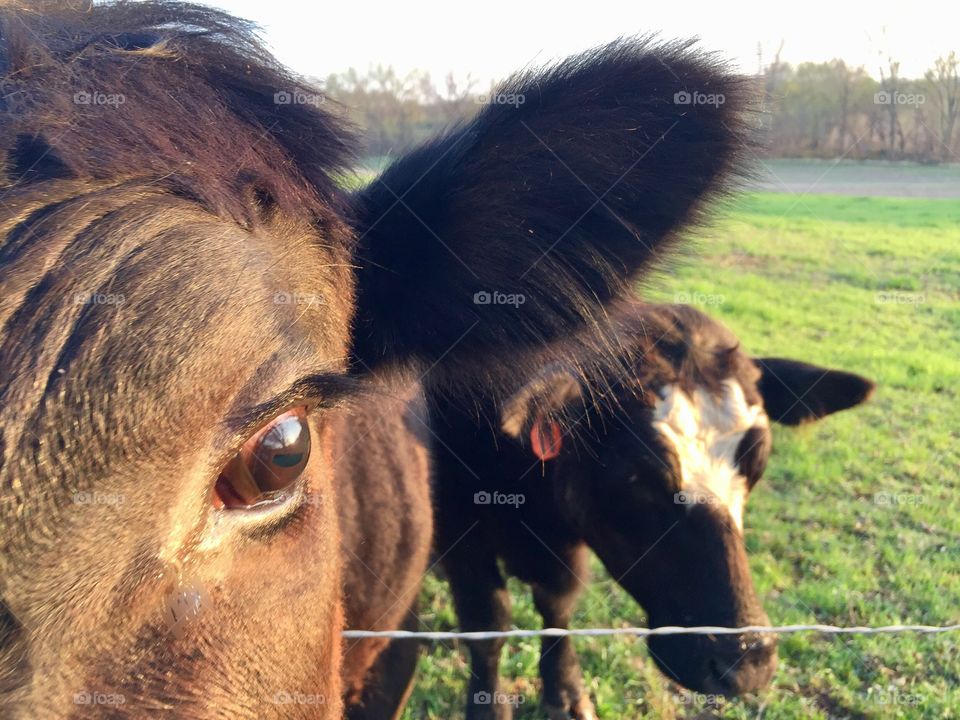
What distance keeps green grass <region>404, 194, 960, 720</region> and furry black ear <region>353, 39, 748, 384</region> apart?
0.17 metres

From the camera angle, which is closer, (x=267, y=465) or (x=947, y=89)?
(x=267, y=465)

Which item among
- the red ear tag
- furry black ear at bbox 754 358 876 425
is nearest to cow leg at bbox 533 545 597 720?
the red ear tag

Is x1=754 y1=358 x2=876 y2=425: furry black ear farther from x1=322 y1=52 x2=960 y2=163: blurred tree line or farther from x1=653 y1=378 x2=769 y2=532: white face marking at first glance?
x1=322 y1=52 x2=960 y2=163: blurred tree line

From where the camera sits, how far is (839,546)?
18.8ft

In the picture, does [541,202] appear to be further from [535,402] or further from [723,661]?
[723,661]

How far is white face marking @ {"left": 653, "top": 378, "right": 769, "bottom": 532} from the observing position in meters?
3.62

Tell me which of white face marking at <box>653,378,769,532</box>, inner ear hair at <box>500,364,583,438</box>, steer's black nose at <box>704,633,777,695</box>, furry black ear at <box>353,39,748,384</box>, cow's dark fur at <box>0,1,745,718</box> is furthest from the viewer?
white face marking at <box>653,378,769,532</box>

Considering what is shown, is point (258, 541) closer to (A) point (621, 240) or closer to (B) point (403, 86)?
(A) point (621, 240)

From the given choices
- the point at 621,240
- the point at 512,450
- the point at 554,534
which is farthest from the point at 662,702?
the point at 621,240

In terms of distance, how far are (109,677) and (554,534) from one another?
310cm

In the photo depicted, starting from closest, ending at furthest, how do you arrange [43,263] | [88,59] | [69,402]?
[69,402] → [43,263] → [88,59]

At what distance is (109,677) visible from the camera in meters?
1.37

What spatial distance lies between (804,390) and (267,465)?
11.0 ft

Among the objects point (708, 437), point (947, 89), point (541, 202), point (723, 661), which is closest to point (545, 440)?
point (708, 437)
